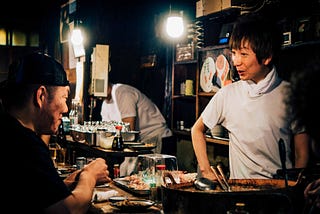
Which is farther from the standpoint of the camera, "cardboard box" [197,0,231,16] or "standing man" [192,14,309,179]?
"cardboard box" [197,0,231,16]

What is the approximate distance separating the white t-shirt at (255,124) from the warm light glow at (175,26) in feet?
10.6

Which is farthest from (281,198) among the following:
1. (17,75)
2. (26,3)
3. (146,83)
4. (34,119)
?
(26,3)

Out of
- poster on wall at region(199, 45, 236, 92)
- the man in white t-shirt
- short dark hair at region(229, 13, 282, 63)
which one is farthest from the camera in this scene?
the man in white t-shirt

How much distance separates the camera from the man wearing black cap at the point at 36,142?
7.13 ft

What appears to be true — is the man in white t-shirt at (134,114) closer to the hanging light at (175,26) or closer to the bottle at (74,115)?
the bottle at (74,115)

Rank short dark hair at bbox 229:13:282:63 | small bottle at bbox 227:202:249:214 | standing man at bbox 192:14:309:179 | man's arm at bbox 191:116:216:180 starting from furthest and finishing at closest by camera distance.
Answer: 1. man's arm at bbox 191:116:216:180
2. short dark hair at bbox 229:13:282:63
3. standing man at bbox 192:14:309:179
4. small bottle at bbox 227:202:249:214

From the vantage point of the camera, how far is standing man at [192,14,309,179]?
12.2 ft

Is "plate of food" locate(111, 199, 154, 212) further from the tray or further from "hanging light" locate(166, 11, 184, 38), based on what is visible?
"hanging light" locate(166, 11, 184, 38)

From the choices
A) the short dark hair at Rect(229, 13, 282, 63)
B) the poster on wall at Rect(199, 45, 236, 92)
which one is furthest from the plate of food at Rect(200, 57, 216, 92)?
the short dark hair at Rect(229, 13, 282, 63)

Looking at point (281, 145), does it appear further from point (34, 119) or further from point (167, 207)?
point (34, 119)

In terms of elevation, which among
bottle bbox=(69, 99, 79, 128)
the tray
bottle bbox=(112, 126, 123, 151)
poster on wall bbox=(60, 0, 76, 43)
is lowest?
the tray

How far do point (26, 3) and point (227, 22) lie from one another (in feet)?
24.0

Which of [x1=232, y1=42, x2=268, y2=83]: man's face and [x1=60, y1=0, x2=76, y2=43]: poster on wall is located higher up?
[x1=60, y1=0, x2=76, y2=43]: poster on wall

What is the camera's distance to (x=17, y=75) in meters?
2.68
